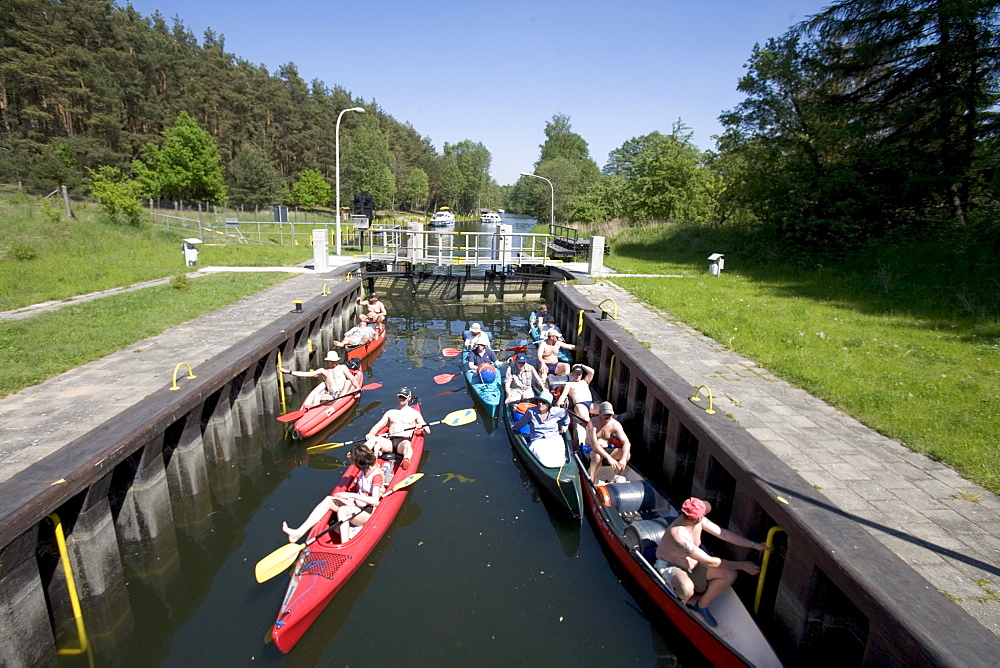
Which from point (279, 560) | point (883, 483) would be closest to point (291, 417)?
point (279, 560)

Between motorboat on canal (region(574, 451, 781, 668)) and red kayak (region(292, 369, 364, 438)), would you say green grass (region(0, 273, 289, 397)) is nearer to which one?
red kayak (region(292, 369, 364, 438))

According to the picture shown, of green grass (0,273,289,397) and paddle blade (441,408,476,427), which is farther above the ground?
green grass (0,273,289,397)

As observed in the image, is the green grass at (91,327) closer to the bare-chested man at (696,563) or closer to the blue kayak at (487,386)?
the blue kayak at (487,386)

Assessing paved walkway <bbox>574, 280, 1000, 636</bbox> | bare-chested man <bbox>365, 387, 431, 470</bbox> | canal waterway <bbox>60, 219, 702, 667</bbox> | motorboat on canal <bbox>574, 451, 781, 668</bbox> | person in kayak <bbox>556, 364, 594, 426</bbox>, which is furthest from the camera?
person in kayak <bbox>556, 364, 594, 426</bbox>

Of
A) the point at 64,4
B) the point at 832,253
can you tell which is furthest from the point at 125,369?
the point at 64,4

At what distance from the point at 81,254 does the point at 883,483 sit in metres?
27.5

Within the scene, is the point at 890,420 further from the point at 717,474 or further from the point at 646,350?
the point at 646,350

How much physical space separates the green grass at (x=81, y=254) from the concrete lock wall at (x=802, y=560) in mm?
16300

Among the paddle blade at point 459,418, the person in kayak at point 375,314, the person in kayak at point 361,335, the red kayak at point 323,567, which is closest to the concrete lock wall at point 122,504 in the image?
the red kayak at point 323,567

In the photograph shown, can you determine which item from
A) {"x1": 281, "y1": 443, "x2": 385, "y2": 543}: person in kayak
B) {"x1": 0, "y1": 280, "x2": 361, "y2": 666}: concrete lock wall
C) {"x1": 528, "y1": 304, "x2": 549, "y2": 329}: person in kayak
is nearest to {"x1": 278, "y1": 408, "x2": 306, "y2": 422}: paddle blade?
{"x1": 0, "y1": 280, "x2": 361, "y2": 666}: concrete lock wall

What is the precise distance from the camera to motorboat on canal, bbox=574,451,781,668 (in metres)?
5.61

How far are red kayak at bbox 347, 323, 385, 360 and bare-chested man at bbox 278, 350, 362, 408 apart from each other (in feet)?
11.7

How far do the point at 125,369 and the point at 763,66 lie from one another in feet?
104

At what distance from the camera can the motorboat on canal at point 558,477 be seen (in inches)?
334
